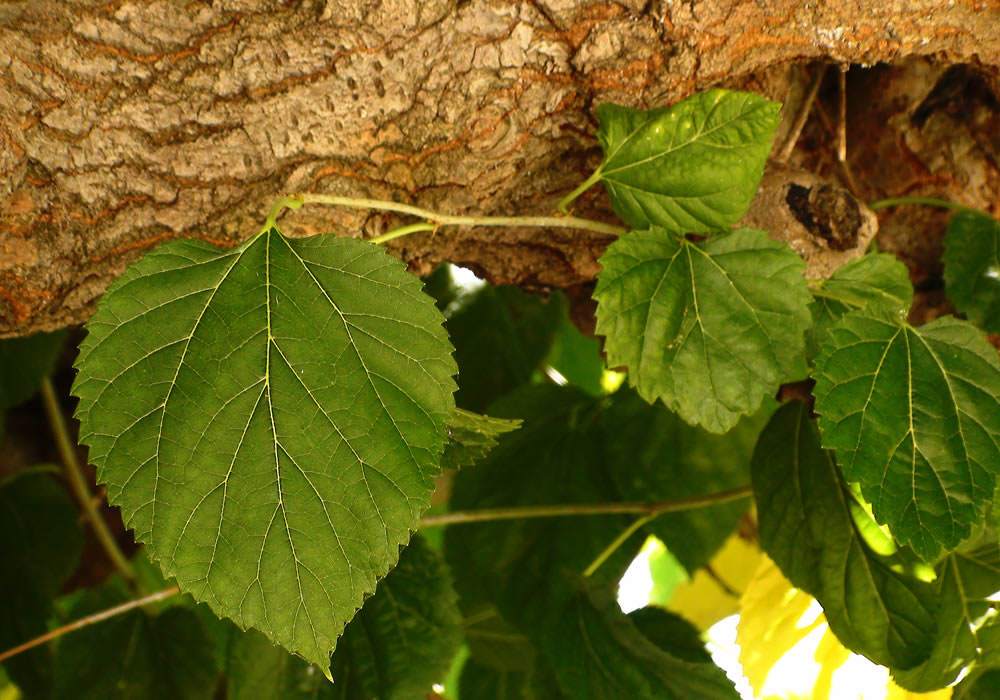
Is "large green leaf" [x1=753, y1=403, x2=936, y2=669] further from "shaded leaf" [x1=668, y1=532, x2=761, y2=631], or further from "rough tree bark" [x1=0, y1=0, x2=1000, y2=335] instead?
"shaded leaf" [x1=668, y1=532, x2=761, y2=631]

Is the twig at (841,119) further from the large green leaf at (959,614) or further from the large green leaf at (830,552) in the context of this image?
the large green leaf at (959,614)

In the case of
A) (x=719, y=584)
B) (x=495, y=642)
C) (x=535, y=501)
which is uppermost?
(x=535, y=501)

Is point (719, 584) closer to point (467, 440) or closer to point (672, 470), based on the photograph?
point (672, 470)

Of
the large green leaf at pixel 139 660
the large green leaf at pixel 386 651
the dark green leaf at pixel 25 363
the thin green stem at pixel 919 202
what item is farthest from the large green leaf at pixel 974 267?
the dark green leaf at pixel 25 363

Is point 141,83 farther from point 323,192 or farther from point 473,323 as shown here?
point 473,323

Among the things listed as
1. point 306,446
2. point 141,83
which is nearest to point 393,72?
point 141,83

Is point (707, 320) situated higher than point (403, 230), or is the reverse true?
point (403, 230)

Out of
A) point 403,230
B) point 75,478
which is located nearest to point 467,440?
point 403,230
